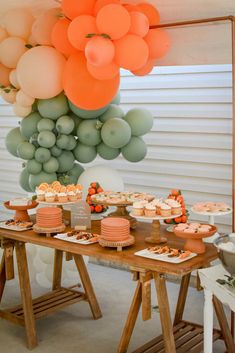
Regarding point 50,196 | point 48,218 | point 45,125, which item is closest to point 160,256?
point 48,218

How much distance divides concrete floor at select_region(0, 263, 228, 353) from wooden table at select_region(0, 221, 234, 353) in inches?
5.7

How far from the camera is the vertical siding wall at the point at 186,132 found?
507cm

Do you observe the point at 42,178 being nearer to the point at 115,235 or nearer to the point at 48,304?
the point at 48,304

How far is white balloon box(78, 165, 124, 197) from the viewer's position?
15.3ft

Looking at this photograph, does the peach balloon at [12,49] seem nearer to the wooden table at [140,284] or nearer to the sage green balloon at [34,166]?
the sage green balloon at [34,166]

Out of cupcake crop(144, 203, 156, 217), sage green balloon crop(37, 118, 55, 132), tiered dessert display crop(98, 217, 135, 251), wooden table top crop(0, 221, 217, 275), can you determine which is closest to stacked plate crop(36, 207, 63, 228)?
wooden table top crop(0, 221, 217, 275)

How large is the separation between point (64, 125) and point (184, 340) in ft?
6.71

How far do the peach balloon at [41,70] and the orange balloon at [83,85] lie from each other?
144mm

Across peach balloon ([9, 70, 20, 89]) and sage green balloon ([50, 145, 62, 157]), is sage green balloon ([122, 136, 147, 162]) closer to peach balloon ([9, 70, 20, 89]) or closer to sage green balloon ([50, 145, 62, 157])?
sage green balloon ([50, 145, 62, 157])

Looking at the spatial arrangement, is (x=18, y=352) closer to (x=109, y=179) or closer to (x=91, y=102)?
(x=109, y=179)

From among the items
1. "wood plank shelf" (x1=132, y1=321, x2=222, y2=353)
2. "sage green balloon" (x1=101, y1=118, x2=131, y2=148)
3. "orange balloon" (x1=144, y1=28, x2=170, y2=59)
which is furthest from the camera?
"sage green balloon" (x1=101, y1=118, x2=131, y2=148)

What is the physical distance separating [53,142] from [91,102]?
57 cm

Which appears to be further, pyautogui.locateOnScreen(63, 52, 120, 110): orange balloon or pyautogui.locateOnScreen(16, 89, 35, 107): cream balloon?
pyautogui.locateOnScreen(16, 89, 35, 107): cream balloon

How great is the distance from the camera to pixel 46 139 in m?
4.41
